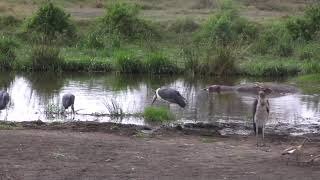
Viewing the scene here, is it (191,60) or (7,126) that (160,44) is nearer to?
(191,60)

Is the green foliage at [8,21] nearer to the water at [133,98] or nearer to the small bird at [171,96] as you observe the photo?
the water at [133,98]

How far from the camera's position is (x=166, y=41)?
32.5 meters

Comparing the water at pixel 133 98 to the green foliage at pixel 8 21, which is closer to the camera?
the water at pixel 133 98

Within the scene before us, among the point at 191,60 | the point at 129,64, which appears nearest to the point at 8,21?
the point at 129,64

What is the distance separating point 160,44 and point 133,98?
509 inches

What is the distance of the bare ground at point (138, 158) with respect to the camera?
923 cm

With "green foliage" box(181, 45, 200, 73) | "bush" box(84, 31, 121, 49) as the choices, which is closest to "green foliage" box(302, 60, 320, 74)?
"green foliage" box(181, 45, 200, 73)

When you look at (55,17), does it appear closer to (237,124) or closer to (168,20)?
(168,20)

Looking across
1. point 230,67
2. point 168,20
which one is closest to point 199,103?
point 230,67

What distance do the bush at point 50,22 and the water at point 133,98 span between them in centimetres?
734

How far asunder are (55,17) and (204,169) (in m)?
22.6

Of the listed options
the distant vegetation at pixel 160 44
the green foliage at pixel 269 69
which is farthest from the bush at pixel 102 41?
the green foliage at pixel 269 69

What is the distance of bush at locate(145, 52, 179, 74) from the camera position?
24328 mm

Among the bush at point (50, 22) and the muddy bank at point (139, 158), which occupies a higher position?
the bush at point (50, 22)
